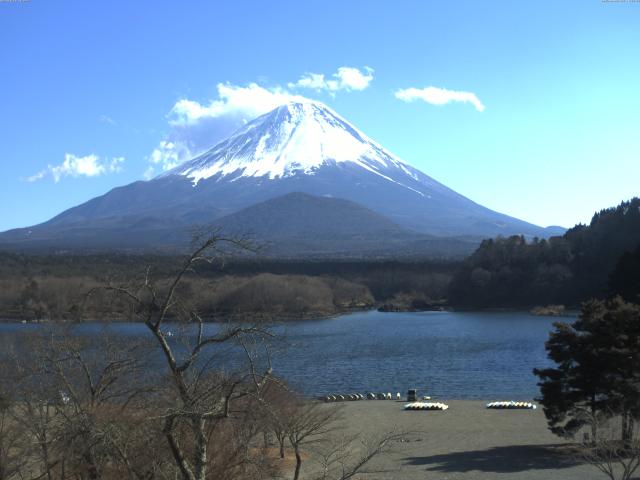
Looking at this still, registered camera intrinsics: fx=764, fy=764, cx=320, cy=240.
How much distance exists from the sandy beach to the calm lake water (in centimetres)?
217

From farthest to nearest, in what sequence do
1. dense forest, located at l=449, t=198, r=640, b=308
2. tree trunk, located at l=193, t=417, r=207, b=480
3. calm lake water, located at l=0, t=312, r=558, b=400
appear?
dense forest, located at l=449, t=198, r=640, b=308, calm lake water, located at l=0, t=312, r=558, b=400, tree trunk, located at l=193, t=417, r=207, b=480

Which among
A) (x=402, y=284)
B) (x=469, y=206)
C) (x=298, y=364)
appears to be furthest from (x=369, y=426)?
(x=469, y=206)

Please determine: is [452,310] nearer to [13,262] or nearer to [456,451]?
[13,262]

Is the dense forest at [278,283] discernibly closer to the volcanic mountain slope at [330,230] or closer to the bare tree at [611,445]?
the volcanic mountain slope at [330,230]

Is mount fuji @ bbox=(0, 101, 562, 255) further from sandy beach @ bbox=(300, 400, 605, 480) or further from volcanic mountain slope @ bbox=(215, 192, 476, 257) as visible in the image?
sandy beach @ bbox=(300, 400, 605, 480)

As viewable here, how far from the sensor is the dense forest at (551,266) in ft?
160

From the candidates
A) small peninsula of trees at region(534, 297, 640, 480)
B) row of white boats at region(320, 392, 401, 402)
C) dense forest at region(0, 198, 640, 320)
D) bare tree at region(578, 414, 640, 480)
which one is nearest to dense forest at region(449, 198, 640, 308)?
dense forest at region(0, 198, 640, 320)

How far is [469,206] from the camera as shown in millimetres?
139500

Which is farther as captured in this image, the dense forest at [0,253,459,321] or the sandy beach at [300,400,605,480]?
the dense forest at [0,253,459,321]

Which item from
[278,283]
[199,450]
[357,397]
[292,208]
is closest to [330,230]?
[292,208]

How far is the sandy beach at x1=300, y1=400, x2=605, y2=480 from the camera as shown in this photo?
10.7 m

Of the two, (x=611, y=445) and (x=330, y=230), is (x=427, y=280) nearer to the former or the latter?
(x=330, y=230)

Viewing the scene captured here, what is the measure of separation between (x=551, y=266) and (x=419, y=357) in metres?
27.5

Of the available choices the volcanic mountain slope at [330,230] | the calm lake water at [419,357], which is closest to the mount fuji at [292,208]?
the volcanic mountain slope at [330,230]
